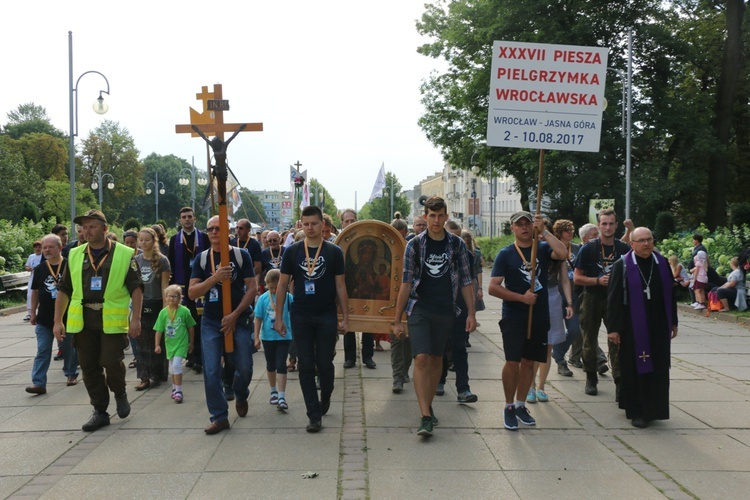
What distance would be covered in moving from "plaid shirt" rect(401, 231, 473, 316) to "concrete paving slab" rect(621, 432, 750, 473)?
1.84m

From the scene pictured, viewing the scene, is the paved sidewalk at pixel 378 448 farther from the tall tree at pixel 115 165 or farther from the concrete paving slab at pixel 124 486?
the tall tree at pixel 115 165

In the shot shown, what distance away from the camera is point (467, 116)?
39188mm

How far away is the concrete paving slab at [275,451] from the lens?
5.71 meters

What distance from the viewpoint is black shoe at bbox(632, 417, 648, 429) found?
6902 mm

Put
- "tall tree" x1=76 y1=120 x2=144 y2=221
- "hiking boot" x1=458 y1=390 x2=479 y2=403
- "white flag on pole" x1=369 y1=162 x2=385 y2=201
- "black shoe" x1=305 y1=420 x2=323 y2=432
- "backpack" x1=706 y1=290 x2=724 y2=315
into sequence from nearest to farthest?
"black shoe" x1=305 y1=420 x2=323 y2=432, "hiking boot" x1=458 y1=390 x2=479 y2=403, "backpack" x1=706 y1=290 x2=724 y2=315, "white flag on pole" x1=369 y1=162 x2=385 y2=201, "tall tree" x1=76 y1=120 x2=144 y2=221

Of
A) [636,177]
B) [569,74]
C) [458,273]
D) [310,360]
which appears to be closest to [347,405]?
[310,360]

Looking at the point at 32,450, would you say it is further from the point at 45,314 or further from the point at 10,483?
the point at 45,314

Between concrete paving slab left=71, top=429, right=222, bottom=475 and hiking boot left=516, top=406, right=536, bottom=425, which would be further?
hiking boot left=516, top=406, right=536, bottom=425

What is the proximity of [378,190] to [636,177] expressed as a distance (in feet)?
33.2

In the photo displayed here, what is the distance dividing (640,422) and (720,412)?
111 centimetres

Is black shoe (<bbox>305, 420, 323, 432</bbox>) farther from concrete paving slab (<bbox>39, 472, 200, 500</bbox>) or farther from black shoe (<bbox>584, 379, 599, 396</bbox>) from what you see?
black shoe (<bbox>584, 379, 599, 396</bbox>)

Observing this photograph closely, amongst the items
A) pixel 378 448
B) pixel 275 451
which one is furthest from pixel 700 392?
pixel 275 451

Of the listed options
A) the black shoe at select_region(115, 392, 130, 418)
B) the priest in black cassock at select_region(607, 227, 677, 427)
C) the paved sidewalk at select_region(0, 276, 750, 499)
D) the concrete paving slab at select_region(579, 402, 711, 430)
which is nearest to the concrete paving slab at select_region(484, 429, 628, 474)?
the paved sidewalk at select_region(0, 276, 750, 499)

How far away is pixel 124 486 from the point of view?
529 cm
